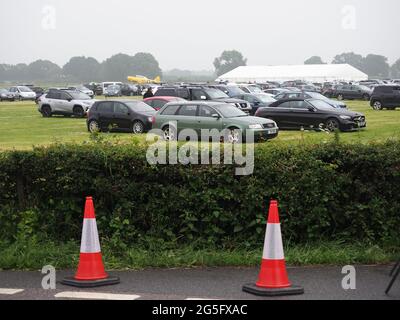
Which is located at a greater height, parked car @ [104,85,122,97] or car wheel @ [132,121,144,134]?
parked car @ [104,85,122,97]

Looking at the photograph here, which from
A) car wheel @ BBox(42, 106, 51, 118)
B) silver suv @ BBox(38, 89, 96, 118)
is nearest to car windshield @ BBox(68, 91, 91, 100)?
silver suv @ BBox(38, 89, 96, 118)

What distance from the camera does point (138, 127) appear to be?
27734mm

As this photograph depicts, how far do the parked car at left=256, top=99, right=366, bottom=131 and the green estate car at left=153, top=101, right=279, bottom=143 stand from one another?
148 inches

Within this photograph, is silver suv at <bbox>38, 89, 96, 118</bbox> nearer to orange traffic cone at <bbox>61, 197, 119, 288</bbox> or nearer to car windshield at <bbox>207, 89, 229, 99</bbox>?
car windshield at <bbox>207, 89, 229, 99</bbox>

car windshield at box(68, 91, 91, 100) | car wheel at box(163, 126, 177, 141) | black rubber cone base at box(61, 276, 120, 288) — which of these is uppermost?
car windshield at box(68, 91, 91, 100)

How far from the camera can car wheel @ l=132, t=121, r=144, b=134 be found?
27.6m

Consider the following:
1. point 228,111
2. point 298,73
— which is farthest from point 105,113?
point 298,73

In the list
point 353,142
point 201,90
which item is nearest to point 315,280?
point 353,142

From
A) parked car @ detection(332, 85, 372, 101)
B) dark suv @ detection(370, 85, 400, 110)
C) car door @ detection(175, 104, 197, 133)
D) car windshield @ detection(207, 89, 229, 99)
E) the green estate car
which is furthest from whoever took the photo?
parked car @ detection(332, 85, 372, 101)

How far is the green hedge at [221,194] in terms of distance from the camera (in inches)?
296

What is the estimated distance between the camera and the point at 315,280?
6.46 meters

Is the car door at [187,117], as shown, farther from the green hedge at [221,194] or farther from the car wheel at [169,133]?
the green hedge at [221,194]
